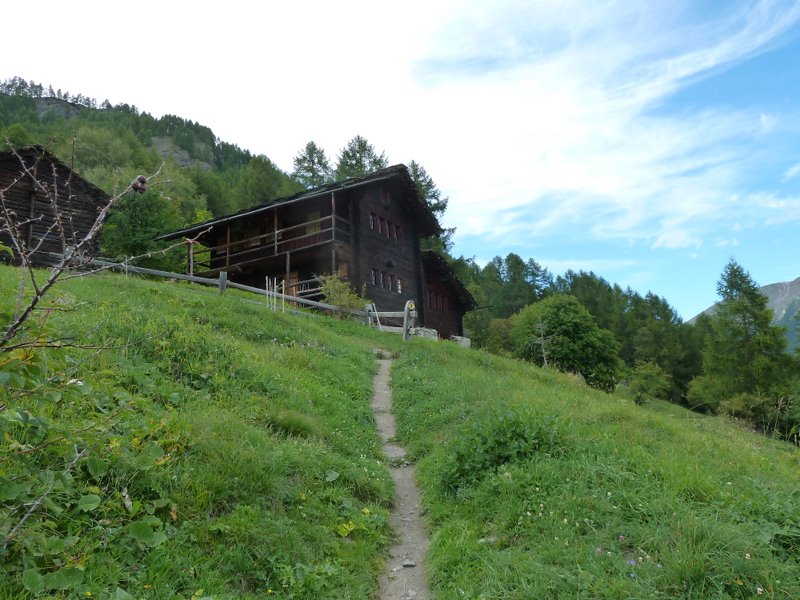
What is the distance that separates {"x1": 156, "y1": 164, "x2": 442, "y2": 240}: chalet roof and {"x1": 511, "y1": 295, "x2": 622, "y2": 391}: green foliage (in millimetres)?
13689

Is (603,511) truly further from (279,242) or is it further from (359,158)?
(359,158)

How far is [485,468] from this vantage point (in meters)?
6.43

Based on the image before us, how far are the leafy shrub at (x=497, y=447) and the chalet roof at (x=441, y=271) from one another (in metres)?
30.9

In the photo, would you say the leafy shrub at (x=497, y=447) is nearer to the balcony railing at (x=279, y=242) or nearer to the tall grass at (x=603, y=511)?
the tall grass at (x=603, y=511)

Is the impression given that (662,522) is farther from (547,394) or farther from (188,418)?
(547,394)

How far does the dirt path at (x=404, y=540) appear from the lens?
16.4 feet

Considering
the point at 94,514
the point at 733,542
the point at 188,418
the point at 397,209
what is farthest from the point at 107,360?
the point at 397,209

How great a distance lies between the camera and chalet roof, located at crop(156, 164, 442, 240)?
2806cm

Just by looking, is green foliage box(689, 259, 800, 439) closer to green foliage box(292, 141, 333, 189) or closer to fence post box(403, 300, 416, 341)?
fence post box(403, 300, 416, 341)

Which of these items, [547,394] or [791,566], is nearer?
[791,566]

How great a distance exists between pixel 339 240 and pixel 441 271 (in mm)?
12279

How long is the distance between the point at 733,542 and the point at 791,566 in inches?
15.0

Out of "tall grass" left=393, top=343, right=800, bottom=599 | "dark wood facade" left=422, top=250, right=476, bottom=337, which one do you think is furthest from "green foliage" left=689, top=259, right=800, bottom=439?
"tall grass" left=393, top=343, right=800, bottom=599

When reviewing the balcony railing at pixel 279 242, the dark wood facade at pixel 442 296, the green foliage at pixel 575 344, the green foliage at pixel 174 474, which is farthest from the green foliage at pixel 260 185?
the green foliage at pixel 174 474
